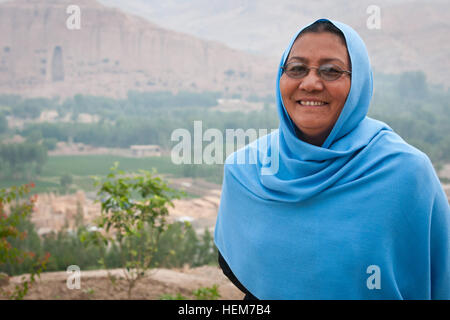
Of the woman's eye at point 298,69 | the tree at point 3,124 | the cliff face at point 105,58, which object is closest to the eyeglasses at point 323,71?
the woman's eye at point 298,69

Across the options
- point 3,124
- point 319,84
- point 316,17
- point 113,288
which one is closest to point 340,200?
point 319,84

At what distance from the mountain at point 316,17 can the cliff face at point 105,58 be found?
1019 cm

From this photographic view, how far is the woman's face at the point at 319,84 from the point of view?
2.78 feet

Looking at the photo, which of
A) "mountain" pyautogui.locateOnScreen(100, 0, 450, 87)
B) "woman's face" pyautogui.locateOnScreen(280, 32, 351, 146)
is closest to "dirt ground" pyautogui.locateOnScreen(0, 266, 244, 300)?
"woman's face" pyautogui.locateOnScreen(280, 32, 351, 146)

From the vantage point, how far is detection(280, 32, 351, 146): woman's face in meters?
0.85

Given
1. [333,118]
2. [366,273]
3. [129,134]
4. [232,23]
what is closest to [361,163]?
[333,118]

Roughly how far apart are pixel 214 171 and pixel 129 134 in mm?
7802

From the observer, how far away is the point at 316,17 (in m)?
50.5

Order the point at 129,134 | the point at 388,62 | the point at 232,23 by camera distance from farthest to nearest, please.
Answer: the point at 232,23
the point at 388,62
the point at 129,134

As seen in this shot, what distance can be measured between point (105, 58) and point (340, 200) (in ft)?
150

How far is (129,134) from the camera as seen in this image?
30938mm

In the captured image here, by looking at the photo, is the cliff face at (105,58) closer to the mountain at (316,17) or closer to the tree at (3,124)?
the tree at (3,124)

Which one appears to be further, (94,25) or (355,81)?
(94,25)
